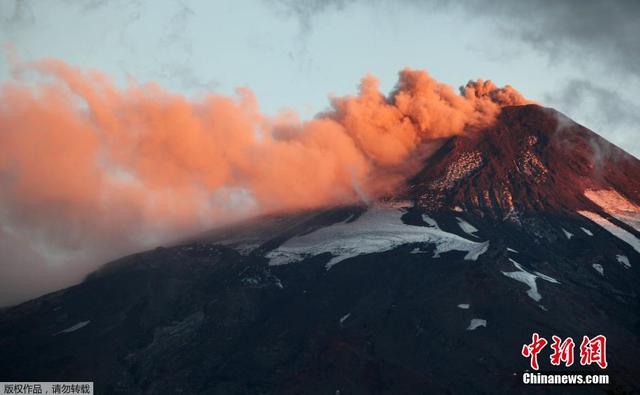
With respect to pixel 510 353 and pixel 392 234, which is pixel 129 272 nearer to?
pixel 392 234

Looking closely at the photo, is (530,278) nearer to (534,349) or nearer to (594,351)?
(594,351)

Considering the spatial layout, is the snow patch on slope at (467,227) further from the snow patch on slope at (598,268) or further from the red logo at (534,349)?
the red logo at (534,349)

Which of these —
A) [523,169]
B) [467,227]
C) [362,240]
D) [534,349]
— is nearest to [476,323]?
[534,349]

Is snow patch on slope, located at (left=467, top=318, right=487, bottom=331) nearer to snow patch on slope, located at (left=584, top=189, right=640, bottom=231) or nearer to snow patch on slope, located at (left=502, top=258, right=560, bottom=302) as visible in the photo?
snow patch on slope, located at (left=502, top=258, right=560, bottom=302)

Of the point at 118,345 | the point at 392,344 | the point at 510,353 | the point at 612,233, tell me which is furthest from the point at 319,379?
the point at 612,233

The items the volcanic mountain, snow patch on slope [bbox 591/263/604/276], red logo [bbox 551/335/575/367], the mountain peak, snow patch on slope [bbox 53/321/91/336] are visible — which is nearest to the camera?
red logo [bbox 551/335/575/367]

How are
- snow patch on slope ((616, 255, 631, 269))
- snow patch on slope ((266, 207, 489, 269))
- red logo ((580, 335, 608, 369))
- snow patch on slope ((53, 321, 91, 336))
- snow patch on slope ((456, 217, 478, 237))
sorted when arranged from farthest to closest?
snow patch on slope ((456, 217, 478, 237)) → snow patch on slope ((266, 207, 489, 269)) → snow patch on slope ((616, 255, 631, 269)) → snow patch on slope ((53, 321, 91, 336)) → red logo ((580, 335, 608, 369))

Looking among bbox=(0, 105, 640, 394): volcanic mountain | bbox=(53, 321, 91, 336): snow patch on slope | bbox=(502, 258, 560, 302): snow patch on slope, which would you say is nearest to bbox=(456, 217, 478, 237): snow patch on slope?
bbox=(0, 105, 640, 394): volcanic mountain
